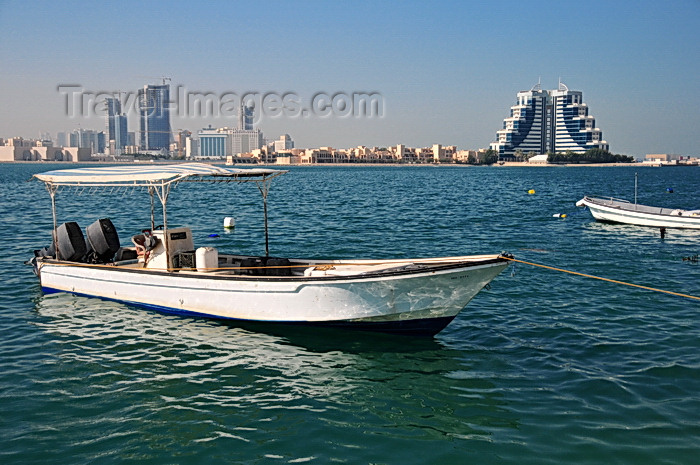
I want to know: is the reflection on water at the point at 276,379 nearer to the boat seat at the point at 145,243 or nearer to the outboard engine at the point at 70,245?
the boat seat at the point at 145,243

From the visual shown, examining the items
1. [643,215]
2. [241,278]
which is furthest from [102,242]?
[643,215]

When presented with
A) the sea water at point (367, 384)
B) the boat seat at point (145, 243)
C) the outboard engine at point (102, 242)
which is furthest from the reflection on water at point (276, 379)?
the outboard engine at point (102, 242)

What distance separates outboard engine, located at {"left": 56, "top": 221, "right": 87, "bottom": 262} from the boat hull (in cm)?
320

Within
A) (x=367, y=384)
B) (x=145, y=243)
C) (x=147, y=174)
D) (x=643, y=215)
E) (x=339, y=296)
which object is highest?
(x=147, y=174)

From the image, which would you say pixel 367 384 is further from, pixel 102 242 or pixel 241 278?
pixel 102 242

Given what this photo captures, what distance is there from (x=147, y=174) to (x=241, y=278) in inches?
147

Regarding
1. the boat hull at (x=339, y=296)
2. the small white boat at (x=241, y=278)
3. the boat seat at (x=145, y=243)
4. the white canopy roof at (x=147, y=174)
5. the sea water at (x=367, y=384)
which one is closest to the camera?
the sea water at (x=367, y=384)

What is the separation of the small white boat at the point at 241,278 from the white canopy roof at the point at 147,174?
3cm

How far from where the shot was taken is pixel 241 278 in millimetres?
12484

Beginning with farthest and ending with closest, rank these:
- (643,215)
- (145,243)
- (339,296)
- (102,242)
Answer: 1. (643,215)
2. (102,242)
3. (145,243)
4. (339,296)

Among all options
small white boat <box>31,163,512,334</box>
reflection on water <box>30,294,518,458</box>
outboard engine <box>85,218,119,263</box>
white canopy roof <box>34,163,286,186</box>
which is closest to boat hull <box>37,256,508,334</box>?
small white boat <box>31,163,512,334</box>

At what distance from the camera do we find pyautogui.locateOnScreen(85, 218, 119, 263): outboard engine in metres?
15.7

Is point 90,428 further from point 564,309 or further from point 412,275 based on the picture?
point 564,309

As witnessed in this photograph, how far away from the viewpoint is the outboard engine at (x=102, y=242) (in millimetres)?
15734
